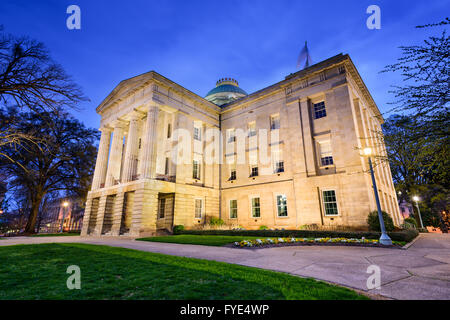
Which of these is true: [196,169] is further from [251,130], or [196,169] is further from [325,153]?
[325,153]

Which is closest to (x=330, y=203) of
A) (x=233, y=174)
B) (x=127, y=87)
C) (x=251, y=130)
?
(x=233, y=174)

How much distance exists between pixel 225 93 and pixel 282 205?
2734 centimetres

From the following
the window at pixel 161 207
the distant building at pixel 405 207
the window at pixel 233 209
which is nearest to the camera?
the window at pixel 161 207

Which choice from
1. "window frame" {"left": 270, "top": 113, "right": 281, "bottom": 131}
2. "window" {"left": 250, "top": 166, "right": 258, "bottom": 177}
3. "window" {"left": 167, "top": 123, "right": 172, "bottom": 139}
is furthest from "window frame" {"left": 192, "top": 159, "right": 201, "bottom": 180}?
"window frame" {"left": 270, "top": 113, "right": 281, "bottom": 131}

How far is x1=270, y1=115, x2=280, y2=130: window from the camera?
86.2ft

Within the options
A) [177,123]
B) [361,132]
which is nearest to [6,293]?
[177,123]

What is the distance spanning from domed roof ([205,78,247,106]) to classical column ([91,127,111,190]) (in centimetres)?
2037

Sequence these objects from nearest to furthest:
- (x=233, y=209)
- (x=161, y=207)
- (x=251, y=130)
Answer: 1. (x=161, y=207)
2. (x=233, y=209)
3. (x=251, y=130)

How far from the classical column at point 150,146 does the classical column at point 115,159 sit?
6.76m

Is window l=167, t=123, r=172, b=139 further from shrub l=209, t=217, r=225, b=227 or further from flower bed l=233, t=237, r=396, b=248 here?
flower bed l=233, t=237, r=396, b=248

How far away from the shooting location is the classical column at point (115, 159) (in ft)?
88.1

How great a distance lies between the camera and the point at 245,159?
89.8 feet

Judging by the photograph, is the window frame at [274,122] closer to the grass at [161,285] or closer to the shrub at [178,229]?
the shrub at [178,229]

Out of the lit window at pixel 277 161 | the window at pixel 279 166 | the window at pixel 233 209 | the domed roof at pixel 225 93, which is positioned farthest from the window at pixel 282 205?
the domed roof at pixel 225 93
